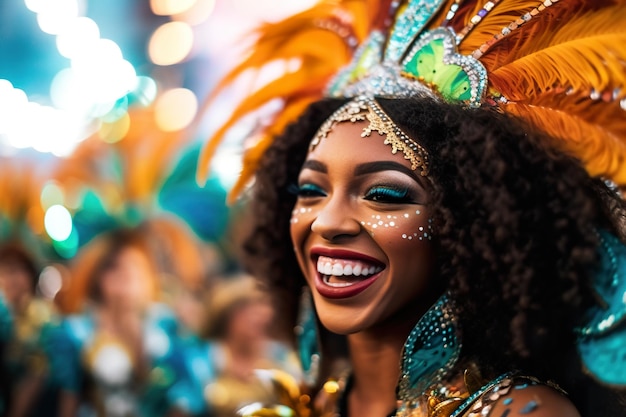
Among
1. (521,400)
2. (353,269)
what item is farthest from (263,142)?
(521,400)

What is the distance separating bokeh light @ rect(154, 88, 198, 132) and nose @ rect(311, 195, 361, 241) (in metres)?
2.45

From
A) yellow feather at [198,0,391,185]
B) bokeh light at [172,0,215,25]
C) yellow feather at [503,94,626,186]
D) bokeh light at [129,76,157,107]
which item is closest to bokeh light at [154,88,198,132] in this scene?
bokeh light at [129,76,157,107]

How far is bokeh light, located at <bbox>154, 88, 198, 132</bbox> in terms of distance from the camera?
3.91 meters

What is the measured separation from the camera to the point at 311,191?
5.62 feet

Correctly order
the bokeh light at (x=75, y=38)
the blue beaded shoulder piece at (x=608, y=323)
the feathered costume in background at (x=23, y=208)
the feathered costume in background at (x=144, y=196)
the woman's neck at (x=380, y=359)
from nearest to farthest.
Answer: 1. the blue beaded shoulder piece at (x=608, y=323)
2. the woman's neck at (x=380, y=359)
3. the feathered costume in background at (x=144, y=196)
4. the feathered costume in background at (x=23, y=208)
5. the bokeh light at (x=75, y=38)

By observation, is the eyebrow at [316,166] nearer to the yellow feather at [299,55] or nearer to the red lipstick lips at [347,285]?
the red lipstick lips at [347,285]

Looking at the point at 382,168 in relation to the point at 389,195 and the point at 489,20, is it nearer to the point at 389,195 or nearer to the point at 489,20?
the point at 389,195

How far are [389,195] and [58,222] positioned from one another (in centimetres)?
271

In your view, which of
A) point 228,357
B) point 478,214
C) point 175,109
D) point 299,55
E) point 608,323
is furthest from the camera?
point 175,109

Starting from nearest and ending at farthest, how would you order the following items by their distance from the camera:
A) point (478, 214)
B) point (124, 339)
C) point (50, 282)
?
1. point (478, 214)
2. point (124, 339)
3. point (50, 282)

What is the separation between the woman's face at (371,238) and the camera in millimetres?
1549

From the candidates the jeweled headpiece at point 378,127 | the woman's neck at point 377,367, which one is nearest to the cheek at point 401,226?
the jeweled headpiece at point 378,127

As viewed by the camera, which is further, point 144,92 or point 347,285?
point 144,92

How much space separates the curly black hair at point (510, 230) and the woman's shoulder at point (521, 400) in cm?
6
